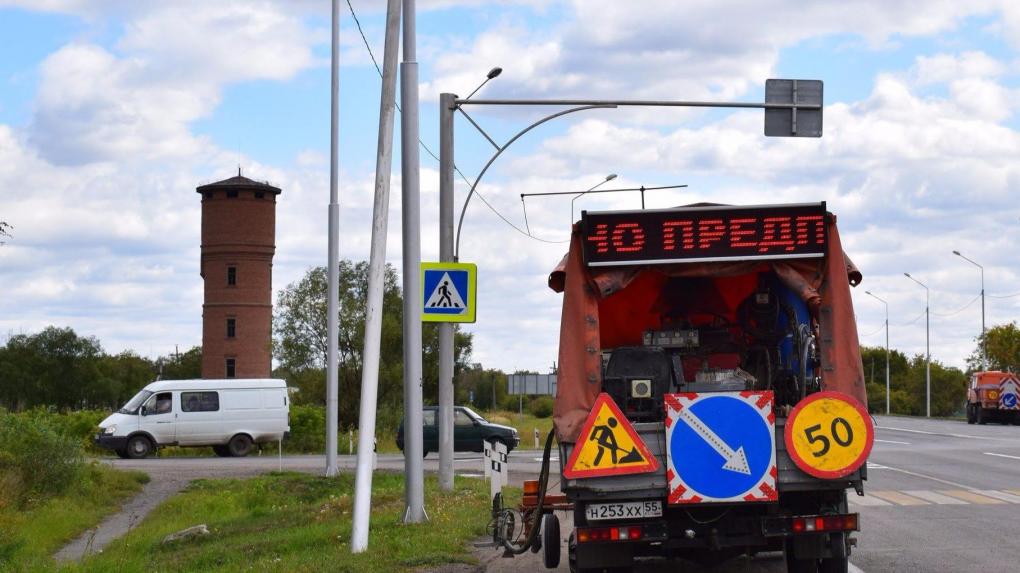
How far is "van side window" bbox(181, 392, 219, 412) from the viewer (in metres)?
41.6

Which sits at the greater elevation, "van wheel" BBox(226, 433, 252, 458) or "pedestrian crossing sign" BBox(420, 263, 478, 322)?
"pedestrian crossing sign" BBox(420, 263, 478, 322)

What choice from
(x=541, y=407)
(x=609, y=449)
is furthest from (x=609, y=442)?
(x=541, y=407)

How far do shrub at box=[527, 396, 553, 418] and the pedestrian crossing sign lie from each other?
7205cm

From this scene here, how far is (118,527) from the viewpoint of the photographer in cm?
2294

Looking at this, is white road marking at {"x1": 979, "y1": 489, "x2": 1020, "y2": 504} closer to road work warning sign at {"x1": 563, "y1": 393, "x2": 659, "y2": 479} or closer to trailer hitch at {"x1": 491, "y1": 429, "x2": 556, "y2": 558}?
trailer hitch at {"x1": 491, "y1": 429, "x2": 556, "y2": 558}

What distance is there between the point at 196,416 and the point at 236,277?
1515 inches


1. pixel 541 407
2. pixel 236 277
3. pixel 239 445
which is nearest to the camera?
pixel 239 445

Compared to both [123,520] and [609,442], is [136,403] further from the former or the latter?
[609,442]

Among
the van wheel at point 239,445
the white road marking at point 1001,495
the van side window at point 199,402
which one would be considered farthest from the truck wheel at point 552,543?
the van wheel at point 239,445

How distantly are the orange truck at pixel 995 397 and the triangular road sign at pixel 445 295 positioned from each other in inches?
1853

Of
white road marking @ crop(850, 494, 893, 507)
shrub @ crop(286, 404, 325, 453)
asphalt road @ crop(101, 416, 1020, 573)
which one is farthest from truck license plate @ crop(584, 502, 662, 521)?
shrub @ crop(286, 404, 325, 453)

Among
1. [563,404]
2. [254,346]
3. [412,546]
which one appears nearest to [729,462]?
[563,404]

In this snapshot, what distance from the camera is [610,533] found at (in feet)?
32.4

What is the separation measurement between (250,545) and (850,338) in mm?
8863
